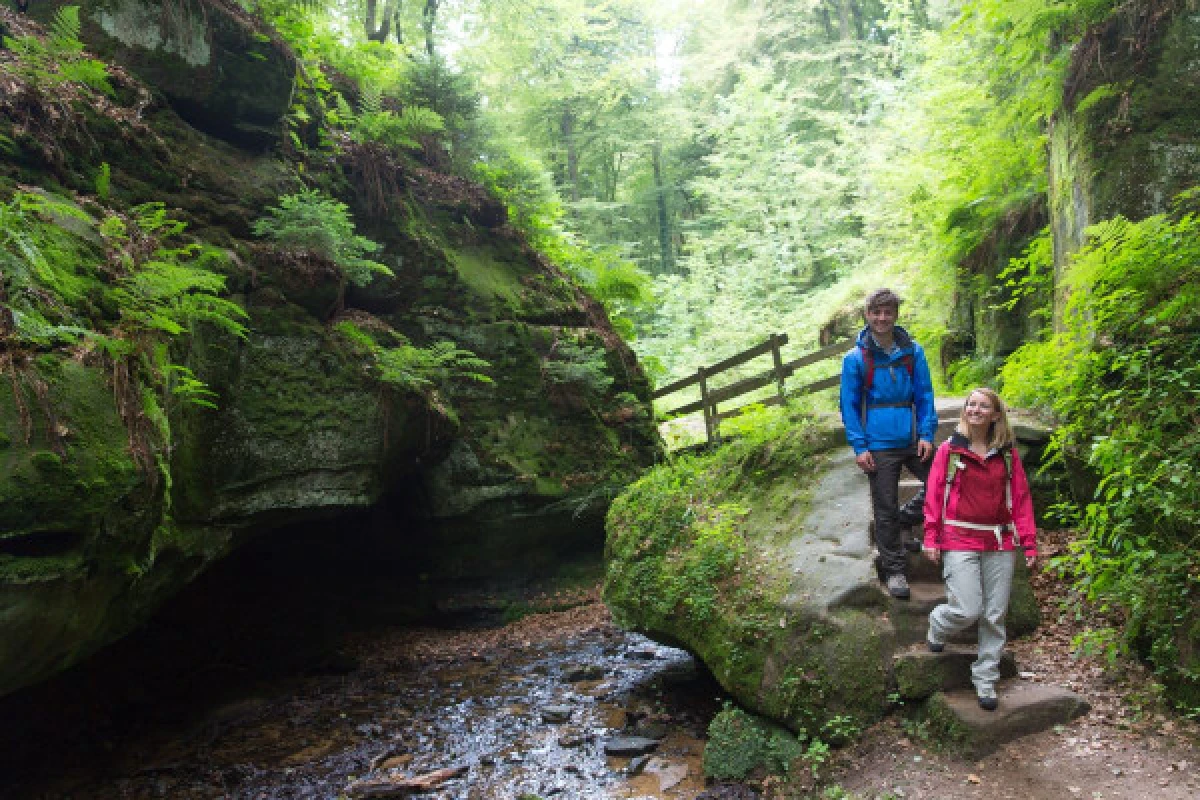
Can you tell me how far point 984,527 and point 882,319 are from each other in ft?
5.44

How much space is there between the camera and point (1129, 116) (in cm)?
629

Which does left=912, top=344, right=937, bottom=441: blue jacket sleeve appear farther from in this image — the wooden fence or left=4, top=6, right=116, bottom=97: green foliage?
left=4, top=6, right=116, bottom=97: green foliage

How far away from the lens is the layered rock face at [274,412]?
14.3 feet

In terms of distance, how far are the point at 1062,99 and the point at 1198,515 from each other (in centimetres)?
518

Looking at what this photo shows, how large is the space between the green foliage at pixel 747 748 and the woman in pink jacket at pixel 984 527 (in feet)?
4.46

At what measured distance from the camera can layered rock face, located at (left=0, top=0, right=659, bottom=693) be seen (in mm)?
4363

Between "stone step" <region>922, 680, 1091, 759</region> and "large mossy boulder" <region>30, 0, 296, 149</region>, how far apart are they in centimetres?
1007

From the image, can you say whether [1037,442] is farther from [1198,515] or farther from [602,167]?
[602,167]

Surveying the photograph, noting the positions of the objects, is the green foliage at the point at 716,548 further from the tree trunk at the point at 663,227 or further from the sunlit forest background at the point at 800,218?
the tree trunk at the point at 663,227

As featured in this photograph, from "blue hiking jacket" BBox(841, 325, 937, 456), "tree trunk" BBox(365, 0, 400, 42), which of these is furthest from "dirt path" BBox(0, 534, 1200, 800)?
"tree trunk" BBox(365, 0, 400, 42)

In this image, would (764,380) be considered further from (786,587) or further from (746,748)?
(746,748)

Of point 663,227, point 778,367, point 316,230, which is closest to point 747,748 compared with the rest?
point 316,230

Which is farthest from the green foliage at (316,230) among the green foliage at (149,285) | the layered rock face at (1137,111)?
the layered rock face at (1137,111)

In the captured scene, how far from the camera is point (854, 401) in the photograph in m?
5.14
